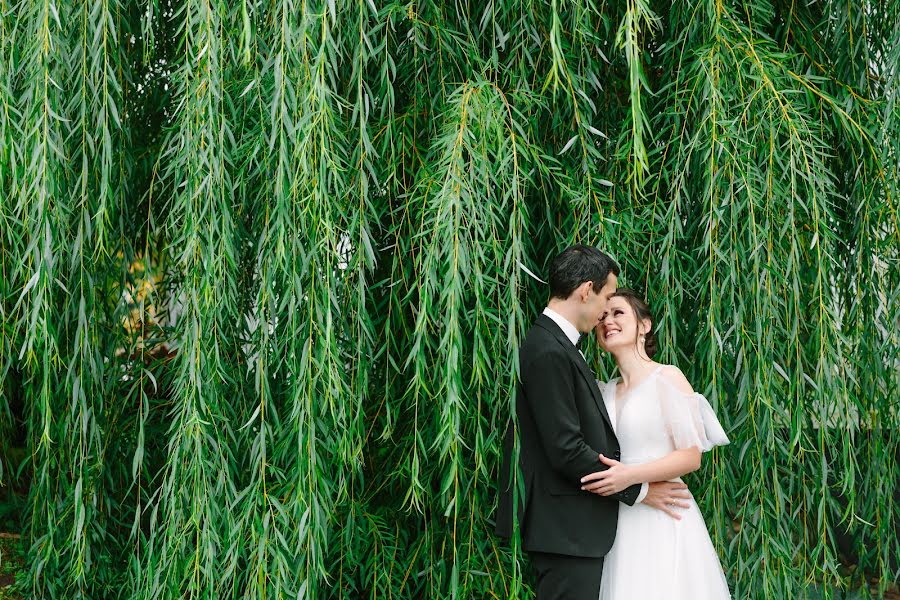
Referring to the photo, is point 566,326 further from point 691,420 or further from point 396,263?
point 396,263

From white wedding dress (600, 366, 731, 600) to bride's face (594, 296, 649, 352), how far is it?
12cm

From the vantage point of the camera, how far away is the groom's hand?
253cm

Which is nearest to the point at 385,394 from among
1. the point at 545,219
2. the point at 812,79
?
the point at 545,219

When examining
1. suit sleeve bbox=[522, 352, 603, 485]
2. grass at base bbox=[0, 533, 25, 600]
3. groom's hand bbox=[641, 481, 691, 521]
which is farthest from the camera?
grass at base bbox=[0, 533, 25, 600]

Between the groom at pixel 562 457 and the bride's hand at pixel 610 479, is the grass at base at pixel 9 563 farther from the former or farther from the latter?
the bride's hand at pixel 610 479

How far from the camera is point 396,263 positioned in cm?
270

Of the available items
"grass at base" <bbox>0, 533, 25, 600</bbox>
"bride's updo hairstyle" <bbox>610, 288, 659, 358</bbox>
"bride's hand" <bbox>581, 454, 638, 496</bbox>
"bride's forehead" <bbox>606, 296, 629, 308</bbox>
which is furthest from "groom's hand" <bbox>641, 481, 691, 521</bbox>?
"grass at base" <bbox>0, 533, 25, 600</bbox>

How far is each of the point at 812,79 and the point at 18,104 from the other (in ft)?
7.42

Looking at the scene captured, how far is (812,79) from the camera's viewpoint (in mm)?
2840

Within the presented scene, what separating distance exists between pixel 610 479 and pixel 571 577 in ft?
0.95

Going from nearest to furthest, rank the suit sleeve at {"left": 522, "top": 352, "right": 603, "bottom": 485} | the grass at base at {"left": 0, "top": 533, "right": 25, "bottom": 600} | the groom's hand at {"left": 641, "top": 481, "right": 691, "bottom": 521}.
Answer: the suit sleeve at {"left": 522, "top": 352, "right": 603, "bottom": 485}
the groom's hand at {"left": 641, "top": 481, "right": 691, "bottom": 521}
the grass at base at {"left": 0, "top": 533, "right": 25, "bottom": 600}

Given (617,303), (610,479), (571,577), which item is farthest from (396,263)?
(571,577)

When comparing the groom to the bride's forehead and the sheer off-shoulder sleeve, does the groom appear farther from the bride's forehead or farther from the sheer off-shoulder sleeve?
the sheer off-shoulder sleeve

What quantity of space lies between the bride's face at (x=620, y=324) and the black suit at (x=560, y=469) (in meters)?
0.13
